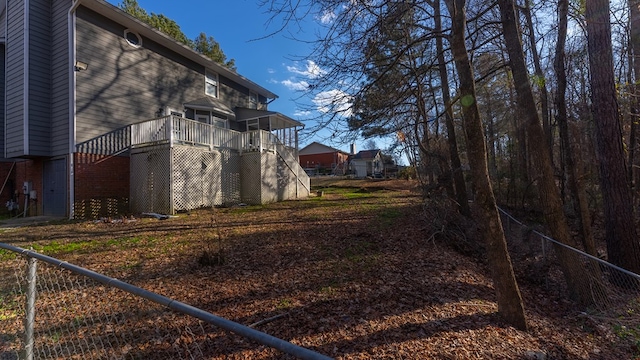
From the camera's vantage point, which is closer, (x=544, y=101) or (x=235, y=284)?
(x=235, y=284)

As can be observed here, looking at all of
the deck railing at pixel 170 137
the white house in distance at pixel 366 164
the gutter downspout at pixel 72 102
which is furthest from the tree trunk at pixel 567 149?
the white house in distance at pixel 366 164

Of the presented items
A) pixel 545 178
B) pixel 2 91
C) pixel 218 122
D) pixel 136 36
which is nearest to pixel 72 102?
pixel 136 36

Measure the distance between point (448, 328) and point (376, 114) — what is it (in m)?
3.56

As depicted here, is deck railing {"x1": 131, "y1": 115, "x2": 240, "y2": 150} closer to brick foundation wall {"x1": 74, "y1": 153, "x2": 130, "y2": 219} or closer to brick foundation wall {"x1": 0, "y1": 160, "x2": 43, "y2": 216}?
brick foundation wall {"x1": 74, "y1": 153, "x2": 130, "y2": 219}

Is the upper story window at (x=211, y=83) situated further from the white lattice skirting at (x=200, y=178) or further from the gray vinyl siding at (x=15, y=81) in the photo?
the gray vinyl siding at (x=15, y=81)

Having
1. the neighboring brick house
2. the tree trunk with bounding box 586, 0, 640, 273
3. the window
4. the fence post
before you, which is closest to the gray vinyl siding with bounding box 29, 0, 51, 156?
the window

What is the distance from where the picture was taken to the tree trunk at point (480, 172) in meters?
3.14

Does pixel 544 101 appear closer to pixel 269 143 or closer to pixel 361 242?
pixel 361 242

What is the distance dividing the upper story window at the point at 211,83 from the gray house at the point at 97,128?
2.61 meters

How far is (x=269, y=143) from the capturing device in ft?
45.5

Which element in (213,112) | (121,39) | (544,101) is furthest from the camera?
(213,112)

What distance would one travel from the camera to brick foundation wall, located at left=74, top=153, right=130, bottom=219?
10.1 meters

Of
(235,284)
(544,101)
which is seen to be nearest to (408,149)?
(544,101)

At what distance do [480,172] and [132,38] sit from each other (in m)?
14.0
